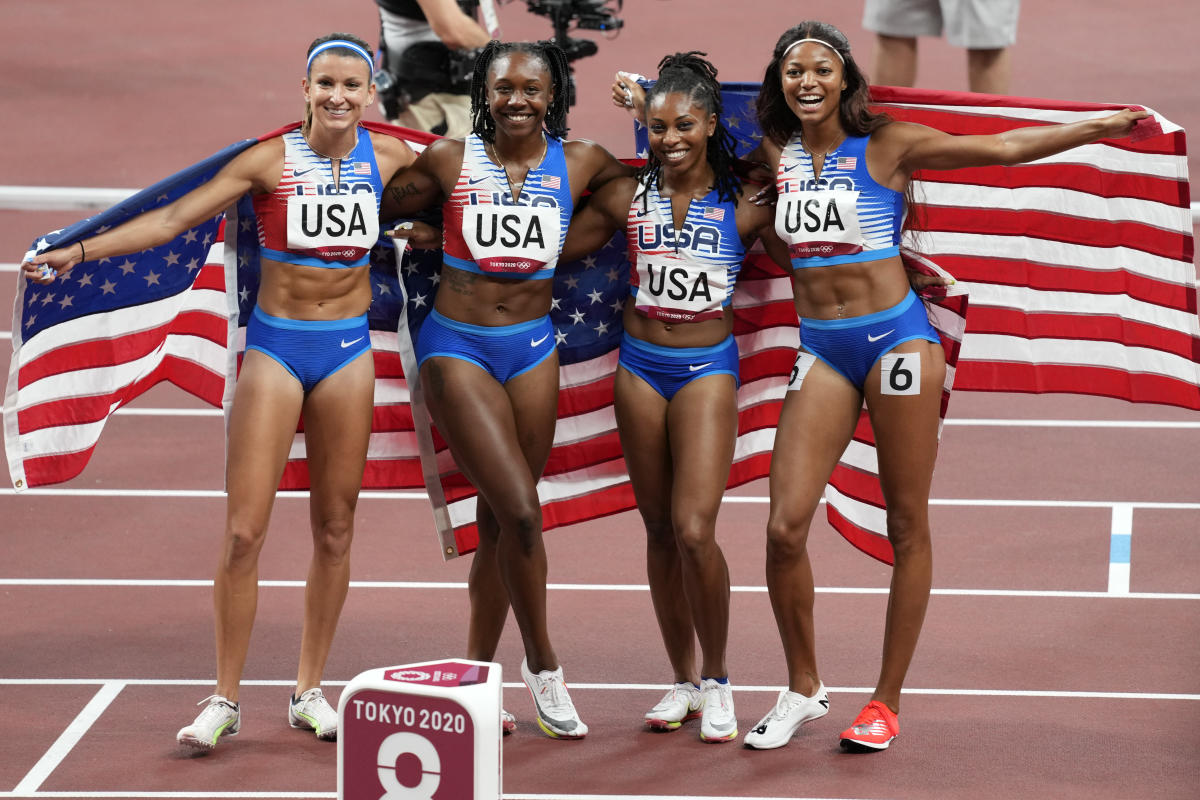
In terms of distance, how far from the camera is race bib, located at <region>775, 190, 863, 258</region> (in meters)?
5.54

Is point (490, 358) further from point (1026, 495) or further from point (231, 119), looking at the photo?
point (231, 119)

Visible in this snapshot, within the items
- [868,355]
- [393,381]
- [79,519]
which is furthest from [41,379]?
[868,355]

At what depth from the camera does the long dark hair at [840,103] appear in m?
5.58

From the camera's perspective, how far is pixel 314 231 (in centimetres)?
564

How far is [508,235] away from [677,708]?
5.47 feet

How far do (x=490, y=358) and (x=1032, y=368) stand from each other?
205cm

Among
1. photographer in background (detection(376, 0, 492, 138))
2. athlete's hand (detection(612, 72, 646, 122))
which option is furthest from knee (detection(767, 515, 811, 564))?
photographer in background (detection(376, 0, 492, 138))

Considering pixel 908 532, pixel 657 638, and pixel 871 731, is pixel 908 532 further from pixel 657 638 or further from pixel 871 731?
pixel 657 638

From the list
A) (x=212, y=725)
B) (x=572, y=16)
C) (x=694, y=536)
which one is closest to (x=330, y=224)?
(x=694, y=536)

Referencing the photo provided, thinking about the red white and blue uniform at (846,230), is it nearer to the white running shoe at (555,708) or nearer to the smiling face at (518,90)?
the smiling face at (518,90)

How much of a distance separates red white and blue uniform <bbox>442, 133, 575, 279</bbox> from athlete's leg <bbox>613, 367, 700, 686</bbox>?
483mm

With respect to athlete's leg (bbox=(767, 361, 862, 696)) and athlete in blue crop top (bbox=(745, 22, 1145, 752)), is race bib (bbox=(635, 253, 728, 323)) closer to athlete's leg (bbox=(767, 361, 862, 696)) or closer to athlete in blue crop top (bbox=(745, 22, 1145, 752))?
athlete in blue crop top (bbox=(745, 22, 1145, 752))

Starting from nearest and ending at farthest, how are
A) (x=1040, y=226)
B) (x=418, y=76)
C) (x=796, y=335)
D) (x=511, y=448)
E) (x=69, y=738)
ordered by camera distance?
(x=511, y=448) < (x=69, y=738) < (x=796, y=335) < (x=1040, y=226) < (x=418, y=76)

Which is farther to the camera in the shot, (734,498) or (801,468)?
(734,498)
